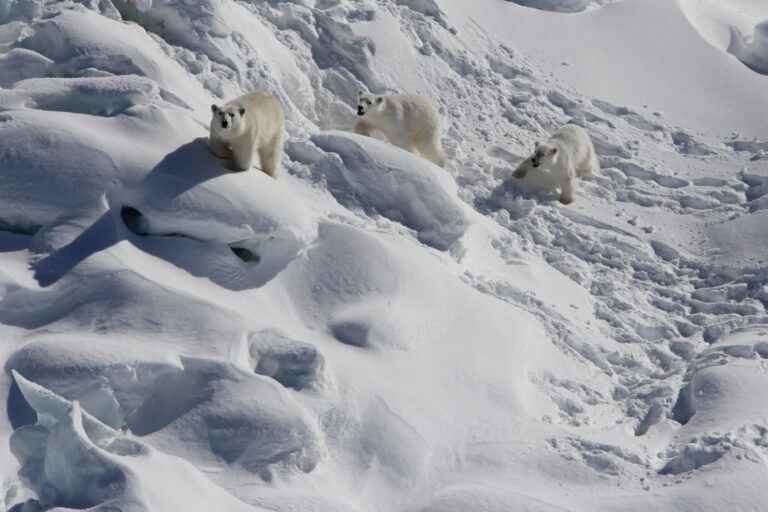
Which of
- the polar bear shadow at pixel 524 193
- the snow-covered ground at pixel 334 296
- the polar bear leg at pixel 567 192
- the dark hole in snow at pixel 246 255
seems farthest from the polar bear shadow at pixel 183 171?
the polar bear leg at pixel 567 192

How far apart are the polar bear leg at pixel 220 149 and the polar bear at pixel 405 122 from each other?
2.12m

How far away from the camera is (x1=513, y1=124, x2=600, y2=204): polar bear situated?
11.6m

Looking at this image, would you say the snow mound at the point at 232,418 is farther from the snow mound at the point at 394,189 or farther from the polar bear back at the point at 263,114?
the snow mound at the point at 394,189

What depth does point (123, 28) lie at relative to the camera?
1044 cm

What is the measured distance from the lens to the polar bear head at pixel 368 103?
1097 cm

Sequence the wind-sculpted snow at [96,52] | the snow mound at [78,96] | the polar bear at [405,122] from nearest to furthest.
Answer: the snow mound at [78,96] → the wind-sculpted snow at [96,52] → the polar bear at [405,122]

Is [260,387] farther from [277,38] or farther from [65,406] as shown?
[277,38]

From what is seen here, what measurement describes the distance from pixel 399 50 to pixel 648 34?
3.89 m

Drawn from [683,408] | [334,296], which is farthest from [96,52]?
[683,408]

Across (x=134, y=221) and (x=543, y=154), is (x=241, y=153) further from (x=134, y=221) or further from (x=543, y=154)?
(x=543, y=154)

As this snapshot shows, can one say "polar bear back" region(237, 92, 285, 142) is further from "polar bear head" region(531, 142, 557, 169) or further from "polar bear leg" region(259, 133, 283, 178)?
"polar bear head" region(531, 142, 557, 169)

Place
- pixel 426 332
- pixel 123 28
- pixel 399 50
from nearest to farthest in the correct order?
pixel 426 332 → pixel 123 28 → pixel 399 50

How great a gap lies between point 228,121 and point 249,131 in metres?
0.27

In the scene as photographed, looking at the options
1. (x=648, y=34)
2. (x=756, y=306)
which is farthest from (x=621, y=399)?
(x=648, y=34)
